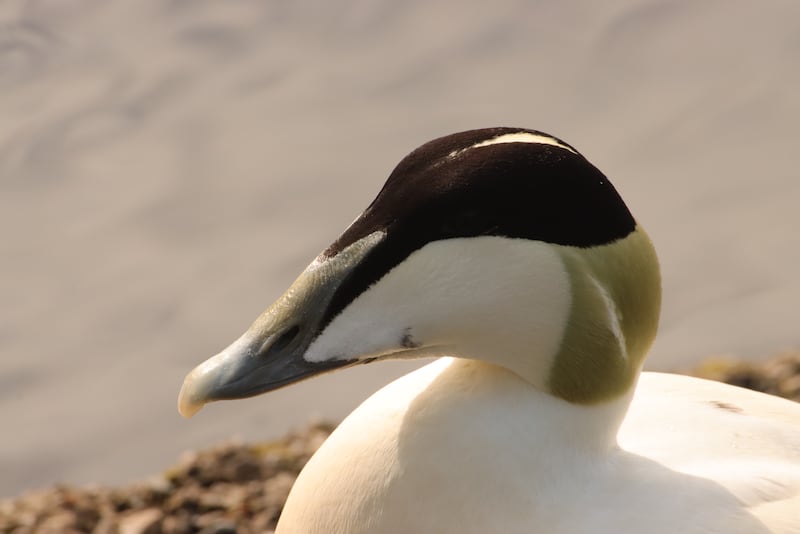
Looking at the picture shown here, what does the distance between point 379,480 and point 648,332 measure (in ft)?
1.06

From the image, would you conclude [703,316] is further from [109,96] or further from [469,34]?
[109,96]

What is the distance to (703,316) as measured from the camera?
288 centimetres

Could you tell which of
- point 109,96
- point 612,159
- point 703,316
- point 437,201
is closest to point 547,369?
point 437,201

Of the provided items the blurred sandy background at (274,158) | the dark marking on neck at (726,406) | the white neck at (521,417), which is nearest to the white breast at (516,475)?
the white neck at (521,417)

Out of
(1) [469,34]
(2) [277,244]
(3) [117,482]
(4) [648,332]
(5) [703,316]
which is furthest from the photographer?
(1) [469,34]

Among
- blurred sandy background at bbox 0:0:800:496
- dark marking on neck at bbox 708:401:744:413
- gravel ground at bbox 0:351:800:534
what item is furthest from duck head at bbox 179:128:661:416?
blurred sandy background at bbox 0:0:800:496

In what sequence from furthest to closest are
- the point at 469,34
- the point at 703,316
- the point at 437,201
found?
the point at 469,34, the point at 703,316, the point at 437,201

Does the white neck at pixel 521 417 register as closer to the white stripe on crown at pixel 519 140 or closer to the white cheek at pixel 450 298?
the white cheek at pixel 450 298

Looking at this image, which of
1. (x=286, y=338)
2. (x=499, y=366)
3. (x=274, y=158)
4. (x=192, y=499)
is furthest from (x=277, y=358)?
(x=274, y=158)

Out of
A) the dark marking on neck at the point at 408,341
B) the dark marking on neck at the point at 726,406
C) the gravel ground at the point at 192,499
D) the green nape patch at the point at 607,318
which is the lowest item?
the dark marking on neck at the point at 726,406

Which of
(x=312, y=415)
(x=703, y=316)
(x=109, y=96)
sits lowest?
(x=703, y=316)

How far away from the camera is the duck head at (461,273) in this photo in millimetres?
1088

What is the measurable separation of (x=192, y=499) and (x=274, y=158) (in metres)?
1.33

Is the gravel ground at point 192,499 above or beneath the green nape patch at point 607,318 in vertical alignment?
beneath
